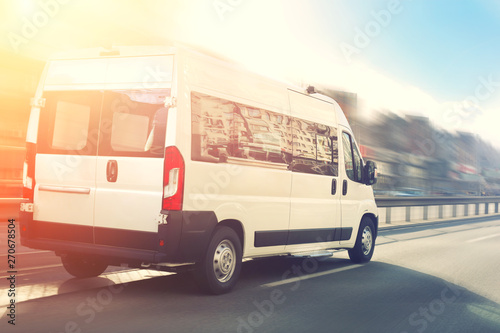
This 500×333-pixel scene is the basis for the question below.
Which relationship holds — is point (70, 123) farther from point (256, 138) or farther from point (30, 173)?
point (256, 138)

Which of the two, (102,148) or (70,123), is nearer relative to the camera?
(102,148)

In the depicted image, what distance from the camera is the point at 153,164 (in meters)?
6.17

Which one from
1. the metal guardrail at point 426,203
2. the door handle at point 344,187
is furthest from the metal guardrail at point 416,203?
the door handle at point 344,187

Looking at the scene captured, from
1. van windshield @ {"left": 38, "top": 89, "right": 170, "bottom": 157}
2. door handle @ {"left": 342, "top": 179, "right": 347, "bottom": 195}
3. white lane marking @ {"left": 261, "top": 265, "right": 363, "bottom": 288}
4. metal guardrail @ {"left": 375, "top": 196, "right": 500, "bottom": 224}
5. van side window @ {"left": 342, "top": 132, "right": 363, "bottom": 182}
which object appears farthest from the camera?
metal guardrail @ {"left": 375, "top": 196, "right": 500, "bottom": 224}

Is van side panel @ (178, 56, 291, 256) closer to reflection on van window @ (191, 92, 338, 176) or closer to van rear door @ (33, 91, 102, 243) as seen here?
reflection on van window @ (191, 92, 338, 176)

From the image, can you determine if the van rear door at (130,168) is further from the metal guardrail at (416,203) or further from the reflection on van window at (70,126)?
the metal guardrail at (416,203)

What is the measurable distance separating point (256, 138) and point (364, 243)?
12.6 ft

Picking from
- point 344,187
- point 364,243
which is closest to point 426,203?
point 364,243

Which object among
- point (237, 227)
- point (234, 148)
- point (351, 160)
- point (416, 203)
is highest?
point (351, 160)

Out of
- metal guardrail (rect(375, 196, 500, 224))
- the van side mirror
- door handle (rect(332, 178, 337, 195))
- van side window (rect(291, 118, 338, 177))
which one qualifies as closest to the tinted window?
van side window (rect(291, 118, 338, 177))

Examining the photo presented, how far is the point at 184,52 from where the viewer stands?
6363 mm

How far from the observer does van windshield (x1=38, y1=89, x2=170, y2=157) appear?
20.6 ft

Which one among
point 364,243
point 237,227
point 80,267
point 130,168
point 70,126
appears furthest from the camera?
point 364,243

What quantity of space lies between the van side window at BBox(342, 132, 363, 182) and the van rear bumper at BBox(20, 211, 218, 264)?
3.65 meters
